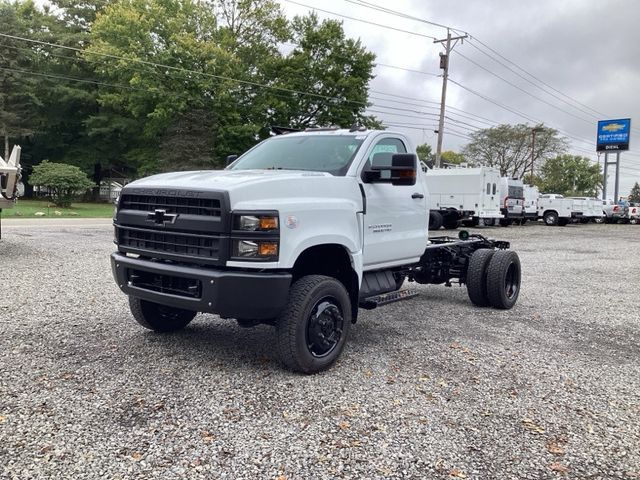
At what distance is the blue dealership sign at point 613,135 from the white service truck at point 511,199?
4115cm

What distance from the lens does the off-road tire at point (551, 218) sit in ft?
114

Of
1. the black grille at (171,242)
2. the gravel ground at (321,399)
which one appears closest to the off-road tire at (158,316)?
the gravel ground at (321,399)

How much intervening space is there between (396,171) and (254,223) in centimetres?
159

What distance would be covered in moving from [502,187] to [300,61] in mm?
17459

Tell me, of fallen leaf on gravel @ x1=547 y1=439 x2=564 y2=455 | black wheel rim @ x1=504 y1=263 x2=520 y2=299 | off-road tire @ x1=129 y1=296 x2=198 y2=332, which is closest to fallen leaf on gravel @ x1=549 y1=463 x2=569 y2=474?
fallen leaf on gravel @ x1=547 y1=439 x2=564 y2=455

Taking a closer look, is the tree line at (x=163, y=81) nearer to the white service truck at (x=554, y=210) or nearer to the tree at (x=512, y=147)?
the white service truck at (x=554, y=210)

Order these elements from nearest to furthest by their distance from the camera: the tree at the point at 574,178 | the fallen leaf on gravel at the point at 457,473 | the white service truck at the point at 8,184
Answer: the fallen leaf on gravel at the point at 457,473, the white service truck at the point at 8,184, the tree at the point at 574,178

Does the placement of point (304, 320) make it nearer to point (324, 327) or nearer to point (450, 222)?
point (324, 327)

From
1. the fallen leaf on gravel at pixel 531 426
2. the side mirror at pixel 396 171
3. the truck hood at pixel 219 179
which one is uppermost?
the side mirror at pixel 396 171

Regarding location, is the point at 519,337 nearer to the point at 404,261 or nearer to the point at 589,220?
the point at 404,261

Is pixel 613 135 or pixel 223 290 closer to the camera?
pixel 223 290

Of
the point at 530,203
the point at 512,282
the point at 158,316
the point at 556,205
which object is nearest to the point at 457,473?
the point at 158,316

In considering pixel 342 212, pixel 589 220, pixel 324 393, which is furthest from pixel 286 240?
pixel 589 220

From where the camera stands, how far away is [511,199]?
3030 centimetres
